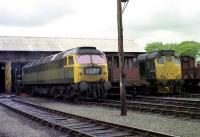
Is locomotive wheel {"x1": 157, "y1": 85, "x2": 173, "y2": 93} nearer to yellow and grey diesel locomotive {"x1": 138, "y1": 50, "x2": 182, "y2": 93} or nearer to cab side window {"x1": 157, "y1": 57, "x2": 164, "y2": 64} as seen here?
yellow and grey diesel locomotive {"x1": 138, "y1": 50, "x2": 182, "y2": 93}

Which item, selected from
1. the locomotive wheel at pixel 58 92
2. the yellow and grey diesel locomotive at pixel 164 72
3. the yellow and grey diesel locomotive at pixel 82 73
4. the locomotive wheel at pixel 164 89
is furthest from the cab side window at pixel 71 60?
the locomotive wheel at pixel 164 89

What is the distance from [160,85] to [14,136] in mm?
18722

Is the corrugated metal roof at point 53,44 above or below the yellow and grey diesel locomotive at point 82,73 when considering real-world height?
above

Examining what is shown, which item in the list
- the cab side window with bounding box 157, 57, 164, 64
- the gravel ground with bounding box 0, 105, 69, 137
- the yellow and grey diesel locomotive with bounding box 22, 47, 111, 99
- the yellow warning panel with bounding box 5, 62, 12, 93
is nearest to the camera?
the gravel ground with bounding box 0, 105, 69, 137

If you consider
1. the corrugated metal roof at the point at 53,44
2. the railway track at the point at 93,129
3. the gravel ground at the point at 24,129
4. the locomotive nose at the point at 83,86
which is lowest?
the gravel ground at the point at 24,129

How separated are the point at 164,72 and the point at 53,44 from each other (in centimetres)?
2333

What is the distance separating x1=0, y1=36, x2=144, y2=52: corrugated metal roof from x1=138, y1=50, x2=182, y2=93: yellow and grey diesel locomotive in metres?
19.5

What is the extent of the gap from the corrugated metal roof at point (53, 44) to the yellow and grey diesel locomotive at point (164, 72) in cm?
1954

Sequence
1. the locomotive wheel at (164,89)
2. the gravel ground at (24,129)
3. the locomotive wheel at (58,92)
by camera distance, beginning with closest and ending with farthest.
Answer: the gravel ground at (24,129) → the locomotive wheel at (58,92) → the locomotive wheel at (164,89)

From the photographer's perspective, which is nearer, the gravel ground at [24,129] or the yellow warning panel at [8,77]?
the gravel ground at [24,129]

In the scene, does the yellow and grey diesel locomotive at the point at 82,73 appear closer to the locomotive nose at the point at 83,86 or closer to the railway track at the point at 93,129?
the locomotive nose at the point at 83,86

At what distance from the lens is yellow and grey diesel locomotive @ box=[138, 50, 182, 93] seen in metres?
28.5

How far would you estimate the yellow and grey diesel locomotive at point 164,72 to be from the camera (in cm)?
2850

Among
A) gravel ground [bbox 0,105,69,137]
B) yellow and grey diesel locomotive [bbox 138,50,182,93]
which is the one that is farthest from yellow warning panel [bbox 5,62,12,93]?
gravel ground [bbox 0,105,69,137]
